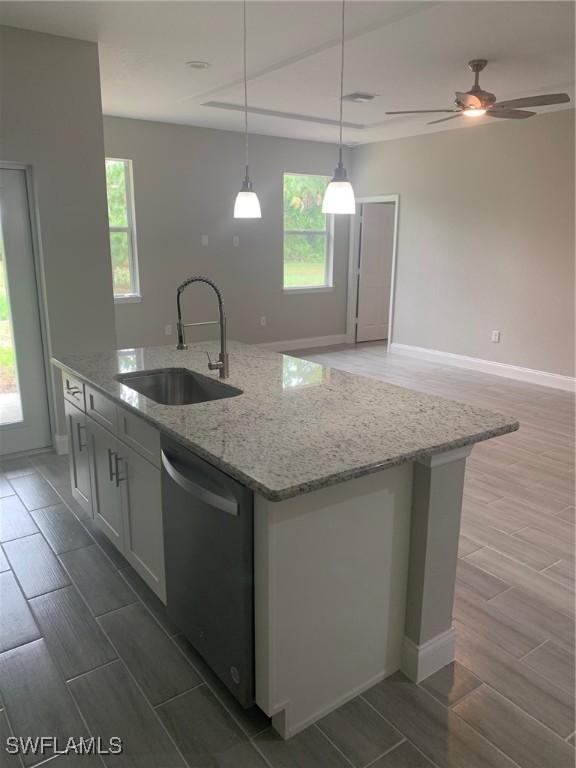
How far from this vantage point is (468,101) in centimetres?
369

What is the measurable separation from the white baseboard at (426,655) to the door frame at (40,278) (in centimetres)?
297

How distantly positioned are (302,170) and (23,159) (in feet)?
14.2

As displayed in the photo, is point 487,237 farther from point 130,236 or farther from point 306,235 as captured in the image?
point 130,236

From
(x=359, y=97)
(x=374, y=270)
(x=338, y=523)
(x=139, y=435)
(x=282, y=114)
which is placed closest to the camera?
(x=338, y=523)

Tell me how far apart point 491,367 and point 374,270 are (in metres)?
2.46

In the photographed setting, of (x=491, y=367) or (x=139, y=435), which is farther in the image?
(x=491, y=367)

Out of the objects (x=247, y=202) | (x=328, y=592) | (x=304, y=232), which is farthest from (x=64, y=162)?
→ (x=304, y=232)

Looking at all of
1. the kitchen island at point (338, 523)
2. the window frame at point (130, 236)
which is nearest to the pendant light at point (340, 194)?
the kitchen island at point (338, 523)

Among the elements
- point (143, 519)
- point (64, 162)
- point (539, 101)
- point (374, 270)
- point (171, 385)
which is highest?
point (539, 101)

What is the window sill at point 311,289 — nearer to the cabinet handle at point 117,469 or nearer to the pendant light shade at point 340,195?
the pendant light shade at point 340,195

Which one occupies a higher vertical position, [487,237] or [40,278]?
[487,237]

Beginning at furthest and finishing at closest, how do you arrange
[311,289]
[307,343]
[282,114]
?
[307,343] → [311,289] → [282,114]

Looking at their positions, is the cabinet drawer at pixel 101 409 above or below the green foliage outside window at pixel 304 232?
below
